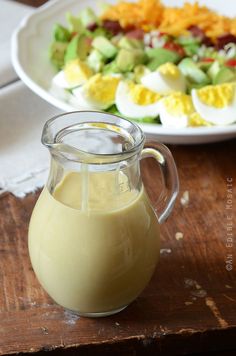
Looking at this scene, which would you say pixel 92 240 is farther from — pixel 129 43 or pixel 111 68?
pixel 129 43

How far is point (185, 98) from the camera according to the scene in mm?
1259

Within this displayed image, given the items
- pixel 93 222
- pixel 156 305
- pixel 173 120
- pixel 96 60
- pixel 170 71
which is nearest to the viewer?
pixel 93 222

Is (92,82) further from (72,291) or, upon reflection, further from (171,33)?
(72,291)

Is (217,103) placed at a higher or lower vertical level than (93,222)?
lower

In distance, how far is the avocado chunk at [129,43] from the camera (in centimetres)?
149

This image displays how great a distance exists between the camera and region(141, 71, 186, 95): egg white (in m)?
1.30

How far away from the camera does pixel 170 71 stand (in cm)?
132

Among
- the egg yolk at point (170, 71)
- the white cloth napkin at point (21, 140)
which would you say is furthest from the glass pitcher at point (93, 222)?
the egg yolk at point (170, 71)

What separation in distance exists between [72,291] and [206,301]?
19 centimetres

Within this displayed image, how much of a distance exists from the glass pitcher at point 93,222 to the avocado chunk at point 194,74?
23.7 inches

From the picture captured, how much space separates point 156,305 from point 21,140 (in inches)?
20.5

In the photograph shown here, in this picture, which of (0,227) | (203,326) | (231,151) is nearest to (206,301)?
(203,326)

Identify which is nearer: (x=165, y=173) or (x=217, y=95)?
(x=165, y=173)

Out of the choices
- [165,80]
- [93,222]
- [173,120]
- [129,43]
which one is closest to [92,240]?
[93,222]
